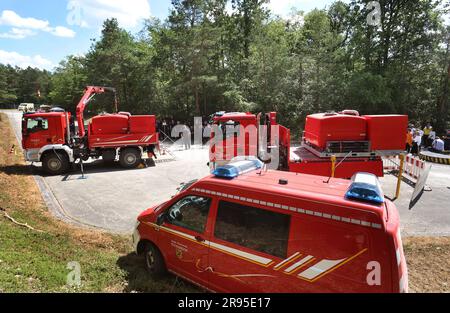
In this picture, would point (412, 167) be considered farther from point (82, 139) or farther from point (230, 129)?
point (82, 139)

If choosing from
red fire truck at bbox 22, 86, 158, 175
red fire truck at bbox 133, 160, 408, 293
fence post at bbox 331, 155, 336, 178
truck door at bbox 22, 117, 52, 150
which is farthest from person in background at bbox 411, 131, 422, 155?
truck door at bbox 22, 117, 52, 150

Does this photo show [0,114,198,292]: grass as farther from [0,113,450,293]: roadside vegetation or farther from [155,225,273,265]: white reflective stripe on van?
[155,225,273,265]: white reflective stripe on van

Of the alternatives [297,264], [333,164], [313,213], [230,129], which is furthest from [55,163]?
[313,213]

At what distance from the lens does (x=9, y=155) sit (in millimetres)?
17906

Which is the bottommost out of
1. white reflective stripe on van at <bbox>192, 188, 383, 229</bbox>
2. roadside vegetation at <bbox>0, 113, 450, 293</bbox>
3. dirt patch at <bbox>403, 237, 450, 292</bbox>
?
dirt patch at <bbox>403, 237, 450, 292</bbox>

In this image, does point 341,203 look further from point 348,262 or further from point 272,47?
point 272,47

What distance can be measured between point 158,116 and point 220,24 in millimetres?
11074

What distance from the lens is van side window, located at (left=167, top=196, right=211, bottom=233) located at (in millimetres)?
4781

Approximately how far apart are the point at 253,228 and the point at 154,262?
2.28m

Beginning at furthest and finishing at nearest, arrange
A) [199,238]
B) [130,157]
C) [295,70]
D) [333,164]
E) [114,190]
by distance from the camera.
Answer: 1. [295,70]
2. [130,157]
3. [114,190]
4. [333,164]
5. [199,238]

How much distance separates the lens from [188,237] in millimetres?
4906

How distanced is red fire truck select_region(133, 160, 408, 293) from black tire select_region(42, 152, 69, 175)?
417 inches

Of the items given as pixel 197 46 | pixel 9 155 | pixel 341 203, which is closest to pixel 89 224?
pixel 341 203

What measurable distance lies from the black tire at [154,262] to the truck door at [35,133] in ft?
36.7
